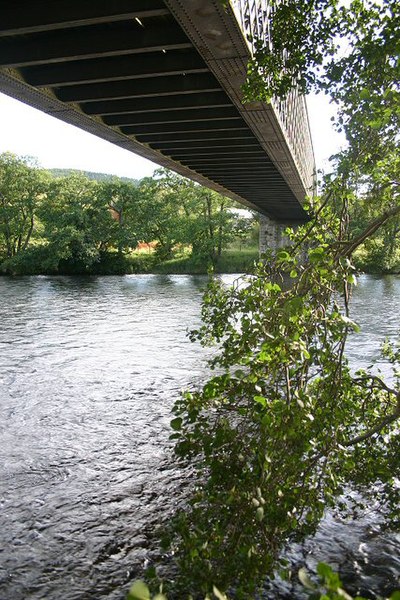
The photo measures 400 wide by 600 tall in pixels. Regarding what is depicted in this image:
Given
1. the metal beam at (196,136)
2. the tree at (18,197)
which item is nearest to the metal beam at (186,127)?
the metal beam at (196,136)

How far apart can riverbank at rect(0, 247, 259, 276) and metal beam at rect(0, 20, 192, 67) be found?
→ 38491mm

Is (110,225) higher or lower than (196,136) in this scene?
lower

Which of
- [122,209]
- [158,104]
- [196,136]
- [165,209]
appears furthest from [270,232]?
[158,104]

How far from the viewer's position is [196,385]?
11.4 m

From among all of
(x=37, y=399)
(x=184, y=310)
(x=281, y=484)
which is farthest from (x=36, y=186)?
(x=281, y=484)

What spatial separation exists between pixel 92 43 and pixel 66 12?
86 cm

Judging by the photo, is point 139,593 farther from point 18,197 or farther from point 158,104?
point 18,197

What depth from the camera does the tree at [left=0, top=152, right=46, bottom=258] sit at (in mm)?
47719

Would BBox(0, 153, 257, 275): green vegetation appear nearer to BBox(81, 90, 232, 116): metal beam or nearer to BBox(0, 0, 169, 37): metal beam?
BBox(81, 90, 232, 116): metal beam

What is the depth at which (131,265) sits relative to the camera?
4759 centimetres

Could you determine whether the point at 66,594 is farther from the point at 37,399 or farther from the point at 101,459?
the point at 37,399

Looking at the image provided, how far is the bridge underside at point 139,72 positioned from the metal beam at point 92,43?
0.04 ft

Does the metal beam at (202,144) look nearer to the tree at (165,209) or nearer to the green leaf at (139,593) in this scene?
the green leaf at (139,593)

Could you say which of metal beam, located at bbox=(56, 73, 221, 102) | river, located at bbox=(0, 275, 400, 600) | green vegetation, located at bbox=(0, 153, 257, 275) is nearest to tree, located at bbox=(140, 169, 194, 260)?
green vegetation, located at bbox=(0, 153, 257, 275)
